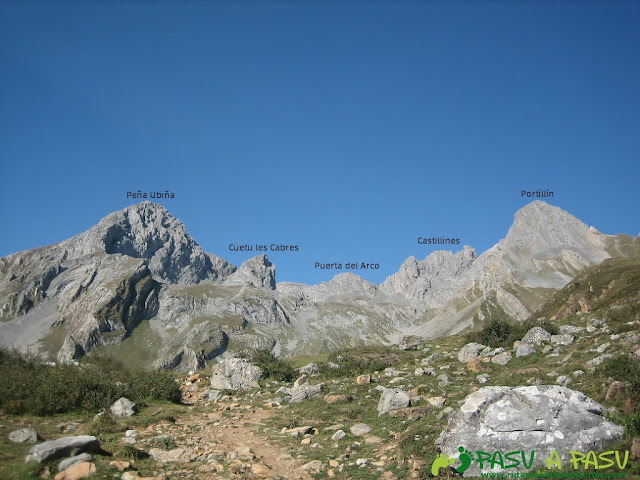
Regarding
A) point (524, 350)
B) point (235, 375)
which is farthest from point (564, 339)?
point (235, 375)

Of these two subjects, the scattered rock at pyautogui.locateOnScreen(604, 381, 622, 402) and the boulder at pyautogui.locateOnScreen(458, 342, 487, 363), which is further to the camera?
the boulder at pyautogui.locateOnScreen(458, 342, 487, 363)

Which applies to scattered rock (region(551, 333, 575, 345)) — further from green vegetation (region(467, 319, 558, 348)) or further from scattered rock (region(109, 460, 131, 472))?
scattered rock (region(109, 460, 131, 472))

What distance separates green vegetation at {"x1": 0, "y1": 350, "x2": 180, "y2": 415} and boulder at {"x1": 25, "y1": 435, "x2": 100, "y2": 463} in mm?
6871

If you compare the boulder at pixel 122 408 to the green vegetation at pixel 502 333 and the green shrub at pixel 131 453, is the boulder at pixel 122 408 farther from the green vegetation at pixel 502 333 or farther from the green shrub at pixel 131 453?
the green vegetation at pixel 502 333

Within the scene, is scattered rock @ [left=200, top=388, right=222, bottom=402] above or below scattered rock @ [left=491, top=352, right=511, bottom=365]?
below

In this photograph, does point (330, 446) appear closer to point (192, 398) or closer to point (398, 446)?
point (398, 446)

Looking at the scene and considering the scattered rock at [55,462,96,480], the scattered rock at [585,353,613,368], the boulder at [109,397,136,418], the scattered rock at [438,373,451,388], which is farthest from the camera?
the scattered rock at [438,373,451,388]

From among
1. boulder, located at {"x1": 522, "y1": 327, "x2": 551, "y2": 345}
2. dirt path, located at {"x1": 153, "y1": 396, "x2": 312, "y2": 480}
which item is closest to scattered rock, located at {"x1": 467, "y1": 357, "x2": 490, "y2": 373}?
boulder, located at {"x1": 522, "y1": 327, "x2": 551, "y2": 345}

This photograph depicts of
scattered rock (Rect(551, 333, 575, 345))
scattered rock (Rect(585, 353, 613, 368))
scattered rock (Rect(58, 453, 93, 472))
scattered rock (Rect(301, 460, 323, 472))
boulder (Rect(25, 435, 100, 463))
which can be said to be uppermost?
scattered rock (Rect(551, 333, 575, 345))

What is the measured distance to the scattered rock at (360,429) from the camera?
61.2 feet

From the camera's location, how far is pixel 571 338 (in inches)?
1164

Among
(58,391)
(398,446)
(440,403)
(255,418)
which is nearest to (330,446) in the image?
(398,446)

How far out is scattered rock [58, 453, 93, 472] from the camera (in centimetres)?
1298

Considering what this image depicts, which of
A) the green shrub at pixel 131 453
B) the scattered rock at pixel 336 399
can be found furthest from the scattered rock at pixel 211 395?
the green shrub at pixel 131 453
